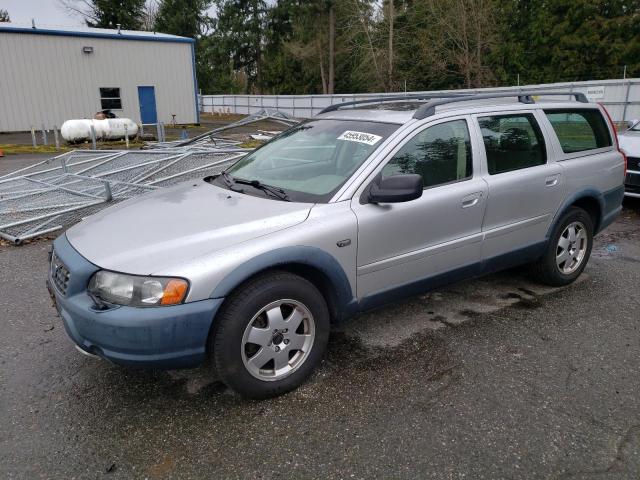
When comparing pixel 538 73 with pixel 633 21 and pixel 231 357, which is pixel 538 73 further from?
pixel 231 357

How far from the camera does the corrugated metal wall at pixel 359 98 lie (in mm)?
17031

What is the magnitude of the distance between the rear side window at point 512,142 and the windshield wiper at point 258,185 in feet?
5.29

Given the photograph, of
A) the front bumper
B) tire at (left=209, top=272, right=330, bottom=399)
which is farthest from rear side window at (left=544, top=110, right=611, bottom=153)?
the front bumper

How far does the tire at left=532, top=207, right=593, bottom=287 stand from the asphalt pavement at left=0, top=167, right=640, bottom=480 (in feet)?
1.49

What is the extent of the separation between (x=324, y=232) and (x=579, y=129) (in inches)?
116

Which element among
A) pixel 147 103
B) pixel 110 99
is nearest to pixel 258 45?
pixel 147 103

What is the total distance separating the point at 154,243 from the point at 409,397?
5.50 ft

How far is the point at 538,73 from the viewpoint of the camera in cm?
3800

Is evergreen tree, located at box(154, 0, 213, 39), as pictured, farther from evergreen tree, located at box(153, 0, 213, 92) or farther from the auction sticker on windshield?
the auction sticker on windshield

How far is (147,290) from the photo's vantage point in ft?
8.36

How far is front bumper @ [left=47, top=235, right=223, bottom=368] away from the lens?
A: 251 centimetres

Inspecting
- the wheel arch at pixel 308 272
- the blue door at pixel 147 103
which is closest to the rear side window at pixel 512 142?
the wheel arch at pixel 308 272

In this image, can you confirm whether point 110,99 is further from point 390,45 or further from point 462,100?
point 462,100

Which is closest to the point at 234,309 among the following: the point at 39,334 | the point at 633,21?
the point at 39,334
